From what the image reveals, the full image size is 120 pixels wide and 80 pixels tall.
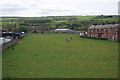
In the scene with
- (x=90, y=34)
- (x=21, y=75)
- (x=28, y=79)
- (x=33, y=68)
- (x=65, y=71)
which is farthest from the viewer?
(x=90, y=34)

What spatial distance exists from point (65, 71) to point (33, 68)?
2953mm

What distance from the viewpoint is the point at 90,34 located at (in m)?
71.1

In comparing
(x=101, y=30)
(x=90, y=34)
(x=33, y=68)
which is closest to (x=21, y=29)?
(x=90, y=34)

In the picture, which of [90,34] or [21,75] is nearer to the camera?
[21,75]

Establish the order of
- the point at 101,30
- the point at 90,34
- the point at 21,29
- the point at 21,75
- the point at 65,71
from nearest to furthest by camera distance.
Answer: the point at 21,75
the point at 65,71
the point at 101,30
the point at 90,34
the point at 21,29

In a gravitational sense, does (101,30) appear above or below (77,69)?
above

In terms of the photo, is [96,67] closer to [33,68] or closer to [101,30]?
[33,68]

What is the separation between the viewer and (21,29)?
10238 cm

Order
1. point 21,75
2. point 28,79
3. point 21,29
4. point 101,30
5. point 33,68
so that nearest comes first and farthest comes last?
point 28,79
point 21,75
point 33,68
point 101,30
point 21,29

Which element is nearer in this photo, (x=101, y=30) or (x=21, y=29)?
(x=101, y=30)

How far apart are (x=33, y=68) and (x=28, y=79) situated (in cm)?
325

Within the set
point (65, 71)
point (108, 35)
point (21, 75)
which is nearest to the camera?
point (21, 75)

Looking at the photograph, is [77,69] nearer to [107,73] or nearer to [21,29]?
[107,73]

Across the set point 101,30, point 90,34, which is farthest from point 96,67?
point 90,34
